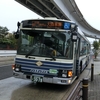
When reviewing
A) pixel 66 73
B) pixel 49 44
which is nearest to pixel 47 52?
pixel 49 44

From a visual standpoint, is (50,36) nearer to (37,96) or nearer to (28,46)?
(28,46)

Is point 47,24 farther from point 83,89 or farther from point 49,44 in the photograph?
point 83,89

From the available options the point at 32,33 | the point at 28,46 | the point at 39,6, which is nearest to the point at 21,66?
the point at 28,46

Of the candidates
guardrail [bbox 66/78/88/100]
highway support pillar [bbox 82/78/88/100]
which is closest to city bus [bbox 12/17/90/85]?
guardrail [bbox 66/78/88/100]

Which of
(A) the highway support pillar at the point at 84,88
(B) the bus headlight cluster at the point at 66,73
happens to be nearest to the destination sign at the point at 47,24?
(B) the bus headlight cluster at the point at 66,73

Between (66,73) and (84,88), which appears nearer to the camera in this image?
(84,88)

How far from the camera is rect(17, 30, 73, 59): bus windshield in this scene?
8438 millimetres

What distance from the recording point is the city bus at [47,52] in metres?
8.23

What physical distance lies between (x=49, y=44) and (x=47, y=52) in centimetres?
34

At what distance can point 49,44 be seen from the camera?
28.0 ft

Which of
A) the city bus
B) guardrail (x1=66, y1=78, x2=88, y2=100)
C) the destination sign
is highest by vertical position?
the destination sign

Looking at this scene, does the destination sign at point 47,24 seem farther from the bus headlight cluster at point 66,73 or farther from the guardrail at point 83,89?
the guardrail at point 83,89

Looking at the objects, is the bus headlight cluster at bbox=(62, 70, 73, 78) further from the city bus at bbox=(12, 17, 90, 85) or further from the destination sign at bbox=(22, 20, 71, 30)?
the destination sign at bbox=(22, 20, 71, 30)

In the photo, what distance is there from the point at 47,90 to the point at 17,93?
1.43 m
